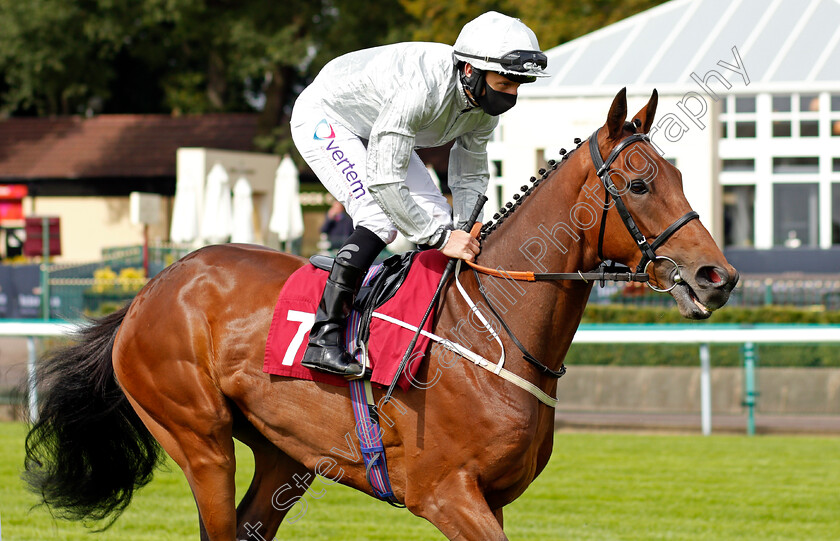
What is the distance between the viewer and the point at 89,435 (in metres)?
4.09

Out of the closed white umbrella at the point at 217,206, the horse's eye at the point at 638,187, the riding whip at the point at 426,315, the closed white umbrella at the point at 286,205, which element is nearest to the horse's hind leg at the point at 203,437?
the riding whip at the point at 426,315

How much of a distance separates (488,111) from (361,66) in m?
0.50

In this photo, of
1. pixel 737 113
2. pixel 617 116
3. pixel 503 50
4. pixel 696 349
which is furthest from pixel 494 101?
pixel 737 113

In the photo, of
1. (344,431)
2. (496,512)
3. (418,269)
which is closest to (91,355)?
(344,431)

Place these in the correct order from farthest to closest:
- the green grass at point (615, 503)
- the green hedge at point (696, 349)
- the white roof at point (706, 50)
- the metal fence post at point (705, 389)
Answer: the white roof at point (706, 50) < the green hedge at point (696, 349) < the metal fence post at point (705, 389) < the green grass at point (615, 503)

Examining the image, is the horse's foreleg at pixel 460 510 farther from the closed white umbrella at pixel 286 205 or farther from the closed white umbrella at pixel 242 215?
the closed white umbrella at pixel 286 205

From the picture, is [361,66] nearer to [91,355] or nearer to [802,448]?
[91,355]

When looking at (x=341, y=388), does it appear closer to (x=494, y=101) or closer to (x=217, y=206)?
(x=494, y=101)

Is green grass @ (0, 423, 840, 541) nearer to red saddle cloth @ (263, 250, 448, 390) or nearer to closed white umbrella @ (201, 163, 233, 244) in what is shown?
red saddle cloth @ (263, 250, 448, 390)

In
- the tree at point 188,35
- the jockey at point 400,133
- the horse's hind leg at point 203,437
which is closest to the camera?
the jockey at point 400,133

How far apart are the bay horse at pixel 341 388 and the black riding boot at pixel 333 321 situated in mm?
153

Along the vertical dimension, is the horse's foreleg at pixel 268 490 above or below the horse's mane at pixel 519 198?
below

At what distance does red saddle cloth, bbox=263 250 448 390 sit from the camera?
329cm

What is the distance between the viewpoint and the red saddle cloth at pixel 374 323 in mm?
3287
